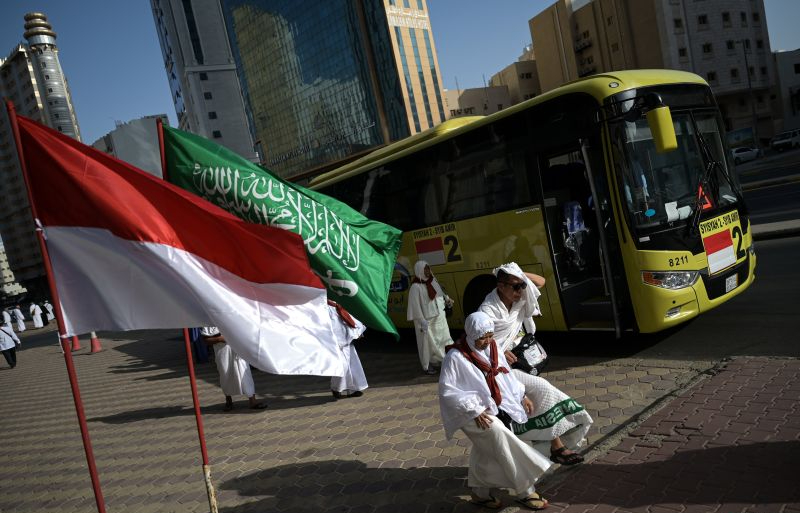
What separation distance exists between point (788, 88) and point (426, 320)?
6417 centimetres

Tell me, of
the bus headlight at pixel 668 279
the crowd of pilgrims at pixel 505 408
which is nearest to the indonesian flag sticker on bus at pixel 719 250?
the bus headlight at pixel 668 279

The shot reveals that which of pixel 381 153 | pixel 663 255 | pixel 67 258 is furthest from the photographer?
pixel 381 153

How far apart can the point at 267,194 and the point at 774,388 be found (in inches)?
189

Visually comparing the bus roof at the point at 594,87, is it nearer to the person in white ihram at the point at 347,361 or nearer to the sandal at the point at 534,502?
the person in white ihram at the point at 347,361

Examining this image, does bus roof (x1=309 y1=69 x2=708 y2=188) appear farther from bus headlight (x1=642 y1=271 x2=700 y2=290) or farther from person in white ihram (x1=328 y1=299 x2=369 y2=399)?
person in white ihram (x1=328 y1=299 x2=369 y2=399)

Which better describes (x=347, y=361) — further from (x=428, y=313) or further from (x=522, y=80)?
(x=522, y=80)

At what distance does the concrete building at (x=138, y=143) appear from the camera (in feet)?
13.4

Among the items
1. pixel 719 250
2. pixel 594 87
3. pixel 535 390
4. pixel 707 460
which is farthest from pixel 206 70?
pixel 707 460

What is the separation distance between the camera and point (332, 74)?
2896 inches

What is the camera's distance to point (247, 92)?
3669 inches

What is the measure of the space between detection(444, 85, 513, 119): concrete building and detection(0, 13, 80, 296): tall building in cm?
7186

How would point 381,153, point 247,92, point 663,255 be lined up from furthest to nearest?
point 247,92, point 381,153, point 663,255

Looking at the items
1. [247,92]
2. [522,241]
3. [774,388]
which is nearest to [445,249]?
[522,241]

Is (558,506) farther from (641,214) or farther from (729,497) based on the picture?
(641,214)
